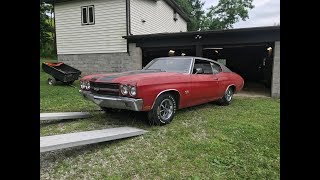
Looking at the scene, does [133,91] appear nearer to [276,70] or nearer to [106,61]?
[276,70]

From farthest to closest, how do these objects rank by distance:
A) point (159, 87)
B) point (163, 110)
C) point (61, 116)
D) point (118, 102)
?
point (61, 116), point (163, 110), point (159, 87), point (118, 102)

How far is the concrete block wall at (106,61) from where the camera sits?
1480 cm

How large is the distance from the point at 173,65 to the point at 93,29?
34.1ft

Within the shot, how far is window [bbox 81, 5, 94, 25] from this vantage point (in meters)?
16.4

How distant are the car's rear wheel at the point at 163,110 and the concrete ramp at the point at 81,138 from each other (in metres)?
0.47

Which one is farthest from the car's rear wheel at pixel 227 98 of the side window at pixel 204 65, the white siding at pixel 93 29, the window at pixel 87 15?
the window at pixel 87 15

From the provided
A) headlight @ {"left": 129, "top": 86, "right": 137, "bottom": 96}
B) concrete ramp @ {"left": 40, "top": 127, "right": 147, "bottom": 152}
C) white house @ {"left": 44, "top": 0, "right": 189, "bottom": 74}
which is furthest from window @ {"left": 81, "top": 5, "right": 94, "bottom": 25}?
concrete ramp @ {"left": 40, "top": 127, "right": 147, "bottom": 152}

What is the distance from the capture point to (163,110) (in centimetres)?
615

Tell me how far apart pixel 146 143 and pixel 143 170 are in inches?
41.7

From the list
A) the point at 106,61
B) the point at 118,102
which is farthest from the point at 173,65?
the point at 106,61

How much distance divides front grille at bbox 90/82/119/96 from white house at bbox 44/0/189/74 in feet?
28.1

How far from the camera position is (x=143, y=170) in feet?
13.0

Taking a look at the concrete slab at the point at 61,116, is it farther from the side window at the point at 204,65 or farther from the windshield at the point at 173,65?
the side window at the point at 204,65

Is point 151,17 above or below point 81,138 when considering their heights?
above
